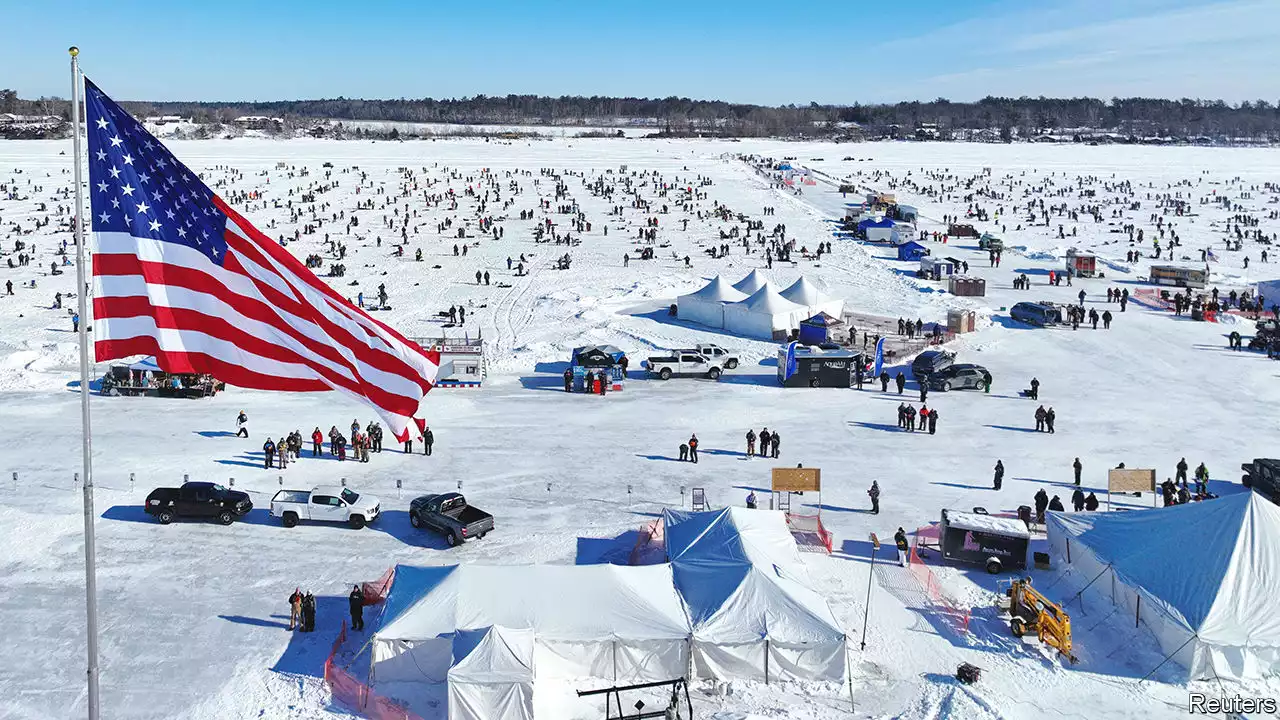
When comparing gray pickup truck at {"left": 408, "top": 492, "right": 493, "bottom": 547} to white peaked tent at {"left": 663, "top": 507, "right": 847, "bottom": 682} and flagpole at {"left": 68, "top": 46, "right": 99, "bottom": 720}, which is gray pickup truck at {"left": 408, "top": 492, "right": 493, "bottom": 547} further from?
flagpole at {"left": 68, "top": 46, "right": 99, "bottom": 720}

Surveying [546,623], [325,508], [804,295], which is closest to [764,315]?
[804,295]

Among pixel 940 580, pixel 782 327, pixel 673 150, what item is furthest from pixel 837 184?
pixel 940 580

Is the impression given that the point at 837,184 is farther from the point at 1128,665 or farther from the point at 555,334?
the point at 1128,665

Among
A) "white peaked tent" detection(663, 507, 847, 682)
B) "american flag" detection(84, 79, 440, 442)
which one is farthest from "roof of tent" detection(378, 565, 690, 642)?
"american flag" detection(84, 79, 440, 442)

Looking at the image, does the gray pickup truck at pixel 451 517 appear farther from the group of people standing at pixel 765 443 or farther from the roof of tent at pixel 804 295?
the roof of tent at pixel 804 295

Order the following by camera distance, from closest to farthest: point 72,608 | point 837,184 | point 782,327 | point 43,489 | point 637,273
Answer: point 72,608
point 43,489
point 782,327
point 637,273
point 837,184

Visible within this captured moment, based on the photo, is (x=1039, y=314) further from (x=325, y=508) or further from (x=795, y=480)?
(x=325, y=508)

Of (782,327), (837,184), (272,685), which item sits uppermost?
(837,184)
